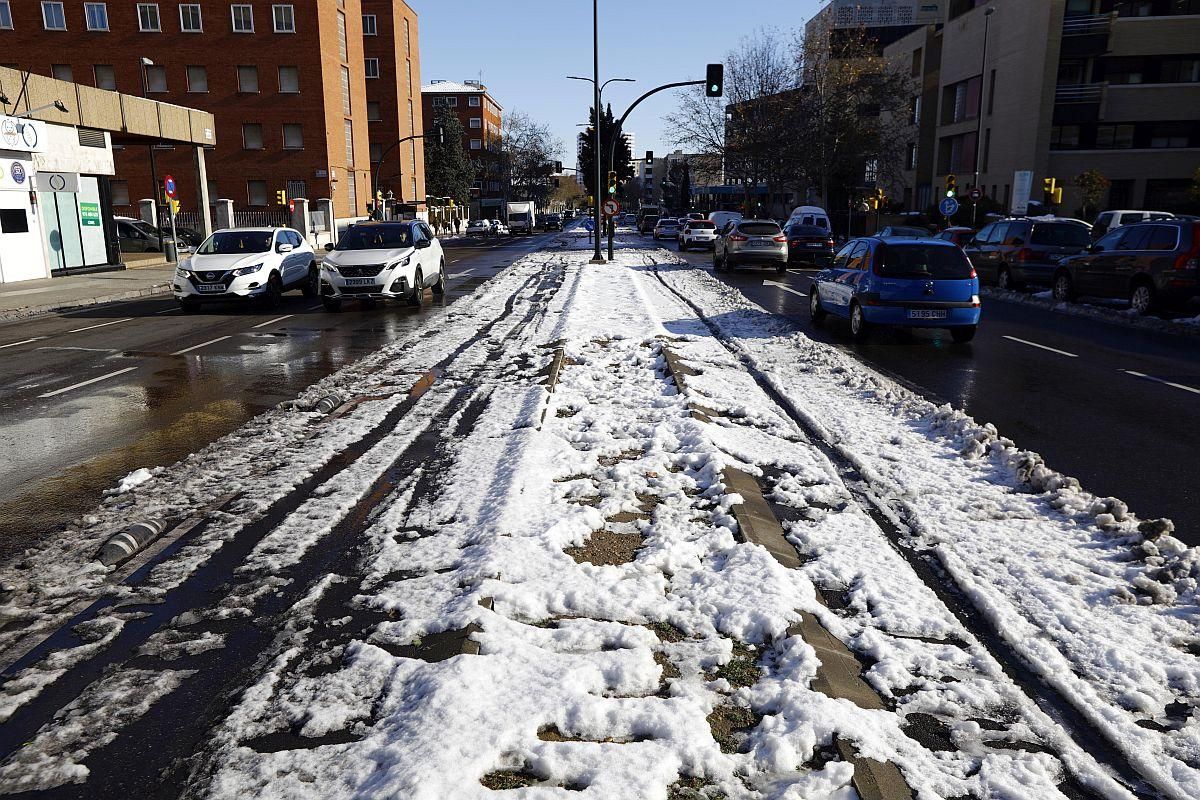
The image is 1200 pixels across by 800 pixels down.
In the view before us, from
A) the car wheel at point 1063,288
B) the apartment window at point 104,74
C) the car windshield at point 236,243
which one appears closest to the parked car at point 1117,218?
the car wheel at point 1063,288

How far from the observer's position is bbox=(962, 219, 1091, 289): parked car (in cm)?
2041

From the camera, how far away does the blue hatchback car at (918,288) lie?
12.3 metres

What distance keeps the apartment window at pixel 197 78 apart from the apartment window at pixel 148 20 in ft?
9.62

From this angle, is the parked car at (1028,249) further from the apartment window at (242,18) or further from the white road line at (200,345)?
the apartment window at (242,18)

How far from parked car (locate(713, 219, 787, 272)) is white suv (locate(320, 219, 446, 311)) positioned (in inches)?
446

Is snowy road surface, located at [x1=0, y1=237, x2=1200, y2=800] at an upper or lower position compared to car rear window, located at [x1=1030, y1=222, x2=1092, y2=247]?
lower

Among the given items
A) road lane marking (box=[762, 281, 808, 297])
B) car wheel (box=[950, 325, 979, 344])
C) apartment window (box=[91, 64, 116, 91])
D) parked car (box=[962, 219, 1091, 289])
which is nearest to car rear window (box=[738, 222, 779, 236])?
road lane marking (box=[762, 281, 808, 297])

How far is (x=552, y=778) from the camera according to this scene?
2762mm

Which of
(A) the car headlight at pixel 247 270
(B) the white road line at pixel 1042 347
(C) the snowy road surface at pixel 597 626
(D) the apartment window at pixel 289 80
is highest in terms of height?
(D) the apartment window at pixel 289 80

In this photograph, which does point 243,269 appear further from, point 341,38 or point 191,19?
point 341,38

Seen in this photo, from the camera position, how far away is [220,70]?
173 ft

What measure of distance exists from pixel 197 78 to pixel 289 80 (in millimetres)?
5791

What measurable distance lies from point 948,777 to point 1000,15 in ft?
193

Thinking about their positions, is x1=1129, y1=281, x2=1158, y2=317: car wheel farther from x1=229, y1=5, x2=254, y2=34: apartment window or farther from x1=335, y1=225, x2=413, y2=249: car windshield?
x1=229, y1=5, x2=254, y2=34: apartment window
